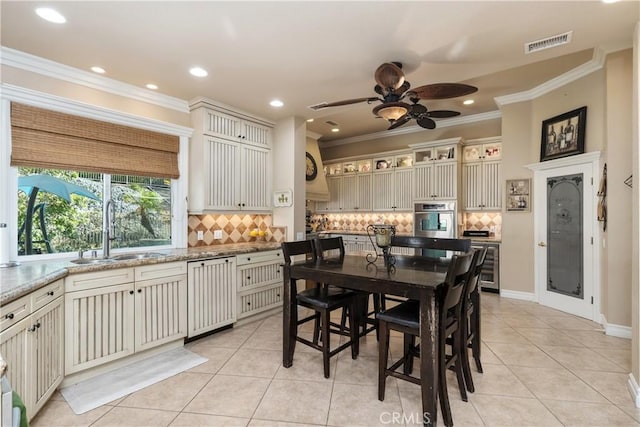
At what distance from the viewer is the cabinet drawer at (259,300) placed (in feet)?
12.1

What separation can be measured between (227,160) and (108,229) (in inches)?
61.5

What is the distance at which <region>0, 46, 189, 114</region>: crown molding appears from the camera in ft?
8.78

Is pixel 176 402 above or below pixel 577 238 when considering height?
below

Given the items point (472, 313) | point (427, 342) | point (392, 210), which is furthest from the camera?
point (392, 210)

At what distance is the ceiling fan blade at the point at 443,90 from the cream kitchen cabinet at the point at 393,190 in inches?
131

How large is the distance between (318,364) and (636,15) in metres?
3.78

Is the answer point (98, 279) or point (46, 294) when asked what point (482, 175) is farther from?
point (46, 294)

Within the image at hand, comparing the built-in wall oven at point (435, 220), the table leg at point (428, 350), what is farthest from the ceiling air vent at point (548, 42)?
the built-in wall oven at point (435, 220)

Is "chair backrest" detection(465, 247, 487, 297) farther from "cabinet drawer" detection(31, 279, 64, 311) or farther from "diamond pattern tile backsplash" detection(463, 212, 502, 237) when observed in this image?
"diamond pattern tile backsplash" detection(463, 212, 502, 237)

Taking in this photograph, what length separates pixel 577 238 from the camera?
3994 mm

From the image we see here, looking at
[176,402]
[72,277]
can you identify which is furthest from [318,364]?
[72,277]

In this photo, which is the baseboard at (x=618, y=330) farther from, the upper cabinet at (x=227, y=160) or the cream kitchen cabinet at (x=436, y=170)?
the upper cabinet at (x=227, y=160)

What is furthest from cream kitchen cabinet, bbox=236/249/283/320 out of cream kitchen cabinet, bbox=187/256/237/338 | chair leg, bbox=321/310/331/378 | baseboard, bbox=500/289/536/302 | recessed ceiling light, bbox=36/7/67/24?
baseboard, bbox=500/289/536/302

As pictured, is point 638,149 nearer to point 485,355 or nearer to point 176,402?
point 485,355
